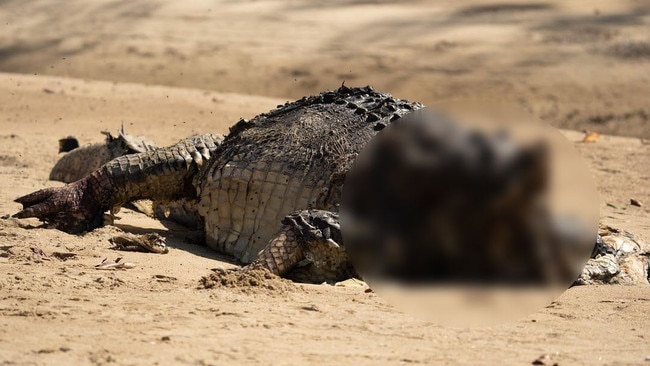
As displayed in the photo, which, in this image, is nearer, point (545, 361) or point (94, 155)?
point (545, 361)

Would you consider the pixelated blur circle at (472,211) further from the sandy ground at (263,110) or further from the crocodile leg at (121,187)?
the crocodile leg at (121,187)

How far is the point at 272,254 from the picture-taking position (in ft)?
17.6

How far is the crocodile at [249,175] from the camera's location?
615 cm

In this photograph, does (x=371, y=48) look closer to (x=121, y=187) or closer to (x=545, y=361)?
(x=121, y=187)

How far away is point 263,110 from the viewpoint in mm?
14094

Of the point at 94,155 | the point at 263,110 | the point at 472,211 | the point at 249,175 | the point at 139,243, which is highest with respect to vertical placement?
the point at 472,211

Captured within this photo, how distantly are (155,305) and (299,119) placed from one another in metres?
2.50

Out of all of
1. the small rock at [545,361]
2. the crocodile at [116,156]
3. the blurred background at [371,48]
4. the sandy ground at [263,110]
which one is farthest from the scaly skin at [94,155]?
the blurred background at [371,48]

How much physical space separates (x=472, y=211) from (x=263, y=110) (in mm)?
11036

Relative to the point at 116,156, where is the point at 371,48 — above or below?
above

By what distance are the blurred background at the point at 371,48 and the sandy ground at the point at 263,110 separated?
0.06 metres

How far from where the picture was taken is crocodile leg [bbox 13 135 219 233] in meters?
6.53

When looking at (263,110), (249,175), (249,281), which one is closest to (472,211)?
(249,281)

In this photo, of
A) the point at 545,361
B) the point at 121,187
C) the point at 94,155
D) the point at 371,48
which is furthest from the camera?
the point at 371,48
